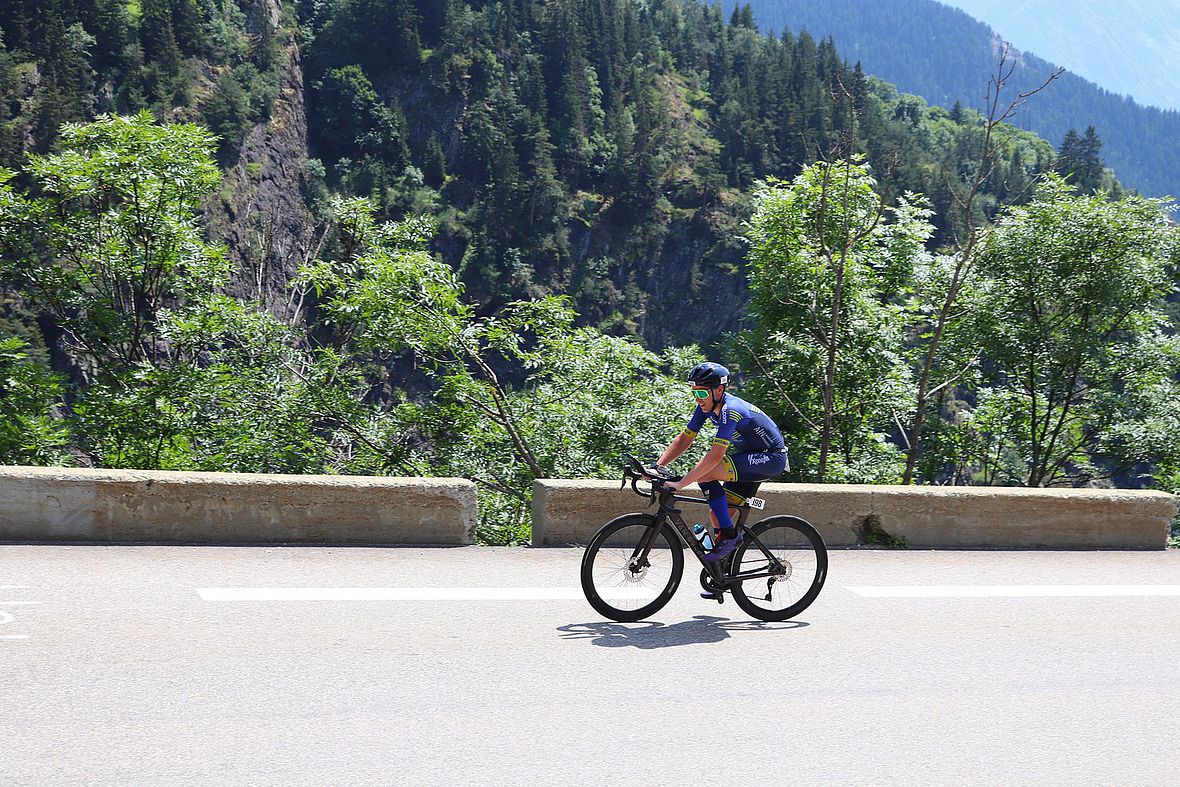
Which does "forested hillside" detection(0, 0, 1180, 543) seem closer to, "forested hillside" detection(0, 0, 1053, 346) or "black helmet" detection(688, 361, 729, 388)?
"black helmet" detection(688, 361, 729, 388)

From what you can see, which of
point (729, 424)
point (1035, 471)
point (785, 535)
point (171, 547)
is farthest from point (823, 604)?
point (1035, 471)

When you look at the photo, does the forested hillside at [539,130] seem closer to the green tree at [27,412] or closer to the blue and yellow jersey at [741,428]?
the green tree at [27,412]

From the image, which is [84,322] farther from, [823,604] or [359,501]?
[823,604]

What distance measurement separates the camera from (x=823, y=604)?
24.0ft

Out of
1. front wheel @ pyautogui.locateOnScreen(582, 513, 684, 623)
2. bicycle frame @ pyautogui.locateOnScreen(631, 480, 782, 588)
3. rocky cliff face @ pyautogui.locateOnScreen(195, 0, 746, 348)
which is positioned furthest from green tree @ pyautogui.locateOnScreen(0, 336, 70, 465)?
rocky cliff face @ pyautogui.locateOnScreen(195, 0, 746, 348)

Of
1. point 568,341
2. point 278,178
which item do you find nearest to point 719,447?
point 568,341

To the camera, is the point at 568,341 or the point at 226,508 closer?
the point at 226,508

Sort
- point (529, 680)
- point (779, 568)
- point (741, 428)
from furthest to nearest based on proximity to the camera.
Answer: point (779, 568)
point (741, 428)
point (529, 680)

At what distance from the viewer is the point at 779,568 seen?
6852 millimetres

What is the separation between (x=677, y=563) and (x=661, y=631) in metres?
0.43

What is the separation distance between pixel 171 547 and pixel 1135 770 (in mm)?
6064

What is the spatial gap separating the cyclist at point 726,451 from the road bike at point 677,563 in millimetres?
89

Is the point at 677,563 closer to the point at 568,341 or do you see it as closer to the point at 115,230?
the point at 568,341

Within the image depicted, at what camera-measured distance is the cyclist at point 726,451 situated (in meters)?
6.48
